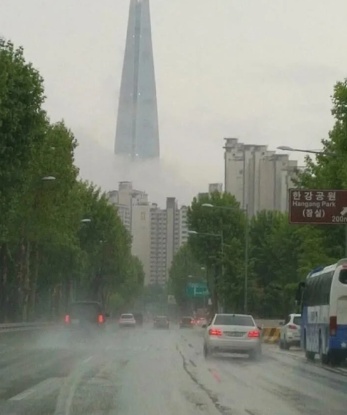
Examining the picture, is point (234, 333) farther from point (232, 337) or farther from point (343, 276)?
point (343, 276)

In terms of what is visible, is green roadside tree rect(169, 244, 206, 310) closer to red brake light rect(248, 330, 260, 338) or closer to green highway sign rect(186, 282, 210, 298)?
green highway sign rect(186, 282, 210, 298)

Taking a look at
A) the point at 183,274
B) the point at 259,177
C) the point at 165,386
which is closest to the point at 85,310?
the point at 165,386

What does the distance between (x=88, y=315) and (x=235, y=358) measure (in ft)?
84.7

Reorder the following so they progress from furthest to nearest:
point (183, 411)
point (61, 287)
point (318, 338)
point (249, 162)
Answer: point (249, 162), point (61, 287), point (318, 338), point (183, 411)

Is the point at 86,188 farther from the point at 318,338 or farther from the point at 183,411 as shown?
the point at 183,411

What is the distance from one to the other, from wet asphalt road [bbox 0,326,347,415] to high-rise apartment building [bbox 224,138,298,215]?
11639cm

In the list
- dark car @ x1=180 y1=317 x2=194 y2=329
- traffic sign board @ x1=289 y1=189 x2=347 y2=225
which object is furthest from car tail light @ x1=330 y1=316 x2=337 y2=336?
dark car @ x1=180 y1=317 x2=194 y2=329

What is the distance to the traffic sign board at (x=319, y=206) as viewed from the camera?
47656 mm

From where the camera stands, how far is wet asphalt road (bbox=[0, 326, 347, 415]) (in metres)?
18.7

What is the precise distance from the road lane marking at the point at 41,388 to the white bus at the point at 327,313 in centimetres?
1143

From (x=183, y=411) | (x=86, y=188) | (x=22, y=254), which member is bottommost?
(x=183, y=411)

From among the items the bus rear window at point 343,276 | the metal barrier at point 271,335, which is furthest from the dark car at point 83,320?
the bus rear window at point 343,276

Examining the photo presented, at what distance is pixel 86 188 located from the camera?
362ft

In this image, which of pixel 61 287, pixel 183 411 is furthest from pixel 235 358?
pixel 61 287
